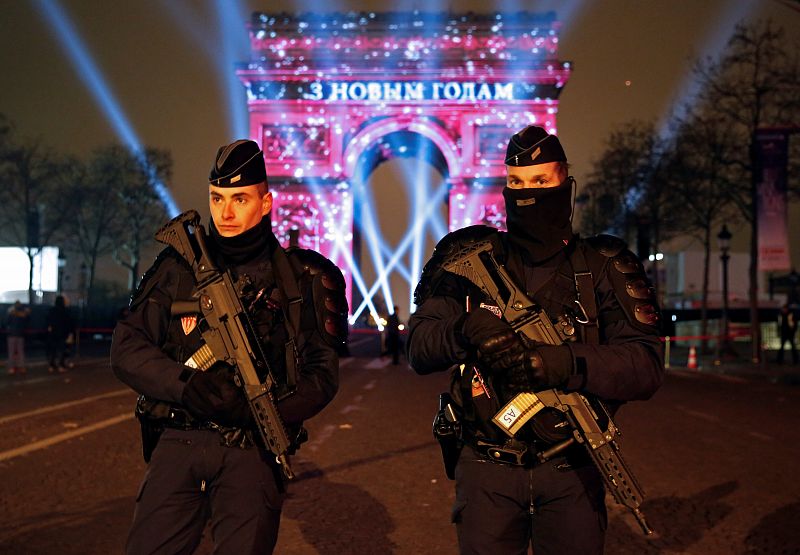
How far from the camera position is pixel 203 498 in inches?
137

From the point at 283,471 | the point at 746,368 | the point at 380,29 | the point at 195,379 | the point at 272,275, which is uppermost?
the point at 380,29

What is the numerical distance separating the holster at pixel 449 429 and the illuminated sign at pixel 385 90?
46913mm

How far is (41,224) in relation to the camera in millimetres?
48781

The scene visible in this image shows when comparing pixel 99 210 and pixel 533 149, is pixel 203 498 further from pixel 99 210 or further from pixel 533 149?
pixel 99 210

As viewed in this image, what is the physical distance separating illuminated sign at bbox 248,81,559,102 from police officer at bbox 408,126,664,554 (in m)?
46.7

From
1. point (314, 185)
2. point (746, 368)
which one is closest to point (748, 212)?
point (746, 368)

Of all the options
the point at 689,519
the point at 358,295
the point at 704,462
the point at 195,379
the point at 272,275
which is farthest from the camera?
the point at 358,295

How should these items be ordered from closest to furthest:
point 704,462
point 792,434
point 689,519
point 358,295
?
1. point 689,519
2. point 704,462
3. point 792,434
4. point 358,295

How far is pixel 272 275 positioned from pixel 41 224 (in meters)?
48.1

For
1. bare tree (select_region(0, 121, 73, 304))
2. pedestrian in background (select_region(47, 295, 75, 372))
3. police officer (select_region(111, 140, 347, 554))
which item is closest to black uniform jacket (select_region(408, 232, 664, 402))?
police officer (select_region(111, 140, 347, 554))

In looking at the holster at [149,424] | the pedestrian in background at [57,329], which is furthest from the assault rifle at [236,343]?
the pedestrian in background at [57,329]

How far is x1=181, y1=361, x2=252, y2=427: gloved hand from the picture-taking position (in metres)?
3.29

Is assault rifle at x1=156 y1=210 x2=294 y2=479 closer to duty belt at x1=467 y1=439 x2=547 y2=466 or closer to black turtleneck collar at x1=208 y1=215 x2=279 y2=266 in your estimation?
black turtleneck collar at x1=208 y1=215 x2=279 y2=266

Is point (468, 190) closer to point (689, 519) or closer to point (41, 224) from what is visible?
point (41, 224)
